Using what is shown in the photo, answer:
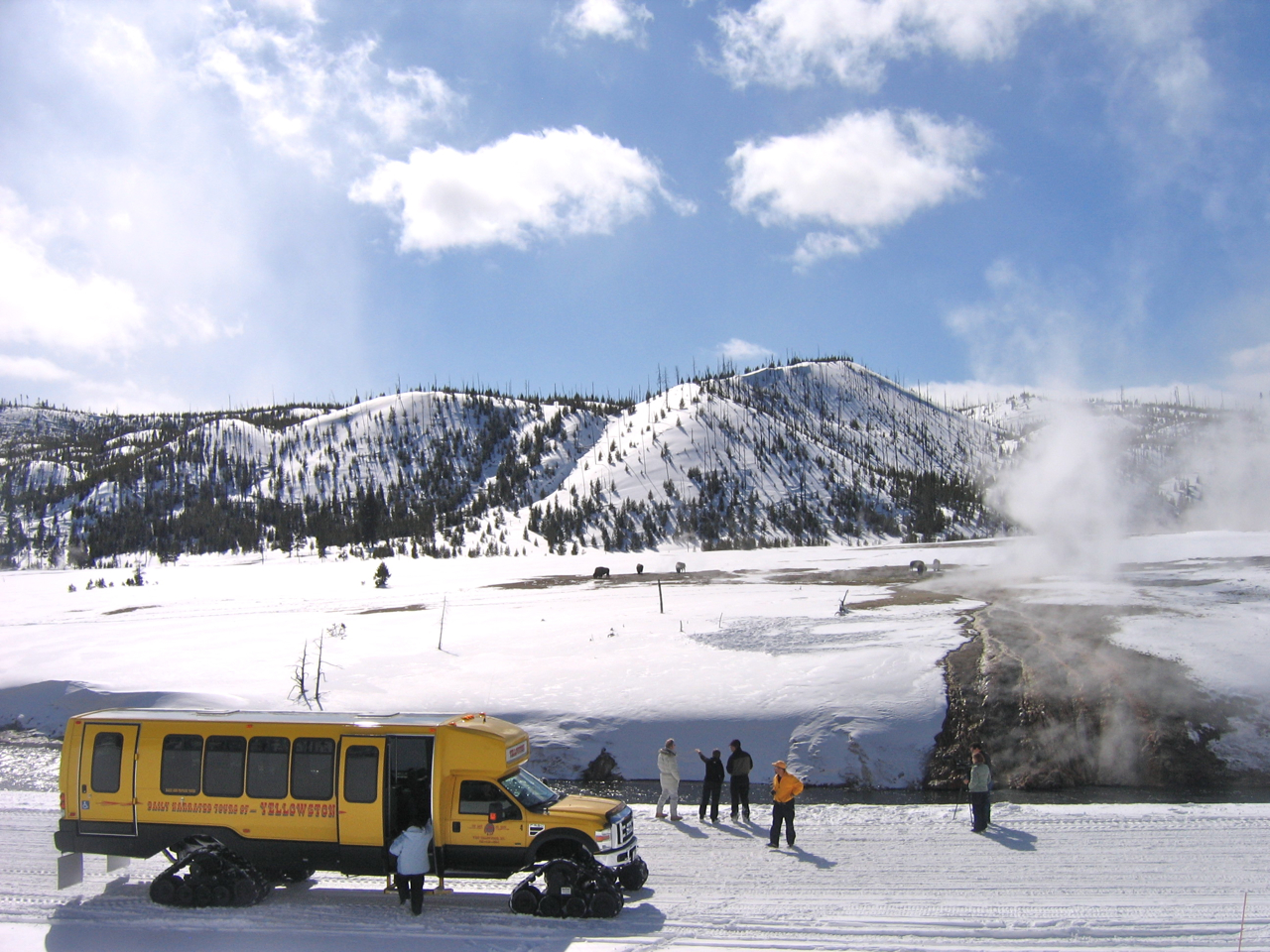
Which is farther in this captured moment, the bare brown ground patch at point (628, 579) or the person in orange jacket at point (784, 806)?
the bare brown ground patch at point (628, 579)

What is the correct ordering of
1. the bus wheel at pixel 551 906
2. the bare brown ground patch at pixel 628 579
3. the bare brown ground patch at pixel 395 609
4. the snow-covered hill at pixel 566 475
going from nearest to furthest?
the bus wheel at pixel 551 906, the bare brown ground patch at pixel 395 609, the bare brown ground patch at pixel 628 579, the snow-covered hill at pixel 566 475

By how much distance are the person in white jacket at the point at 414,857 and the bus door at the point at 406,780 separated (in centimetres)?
42

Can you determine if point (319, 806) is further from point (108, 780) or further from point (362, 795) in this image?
point (108, 780)

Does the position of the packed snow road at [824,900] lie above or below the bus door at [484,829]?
below

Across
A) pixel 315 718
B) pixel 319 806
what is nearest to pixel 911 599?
pixel 315 718

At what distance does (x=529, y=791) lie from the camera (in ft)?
36.8

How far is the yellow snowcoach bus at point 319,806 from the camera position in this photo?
Result: 35.4ft

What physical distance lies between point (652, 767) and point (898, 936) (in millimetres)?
10871

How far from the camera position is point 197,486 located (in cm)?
14712

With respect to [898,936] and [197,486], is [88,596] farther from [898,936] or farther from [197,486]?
[197,486]

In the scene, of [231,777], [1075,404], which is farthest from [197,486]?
[231,777]

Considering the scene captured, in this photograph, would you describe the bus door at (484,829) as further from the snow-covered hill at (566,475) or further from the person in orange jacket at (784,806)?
the snow-covered hill at (566,475)

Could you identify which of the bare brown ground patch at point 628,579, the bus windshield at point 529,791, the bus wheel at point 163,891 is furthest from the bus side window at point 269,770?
the bare brown ground patch at point 628,579

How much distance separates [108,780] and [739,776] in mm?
10681
